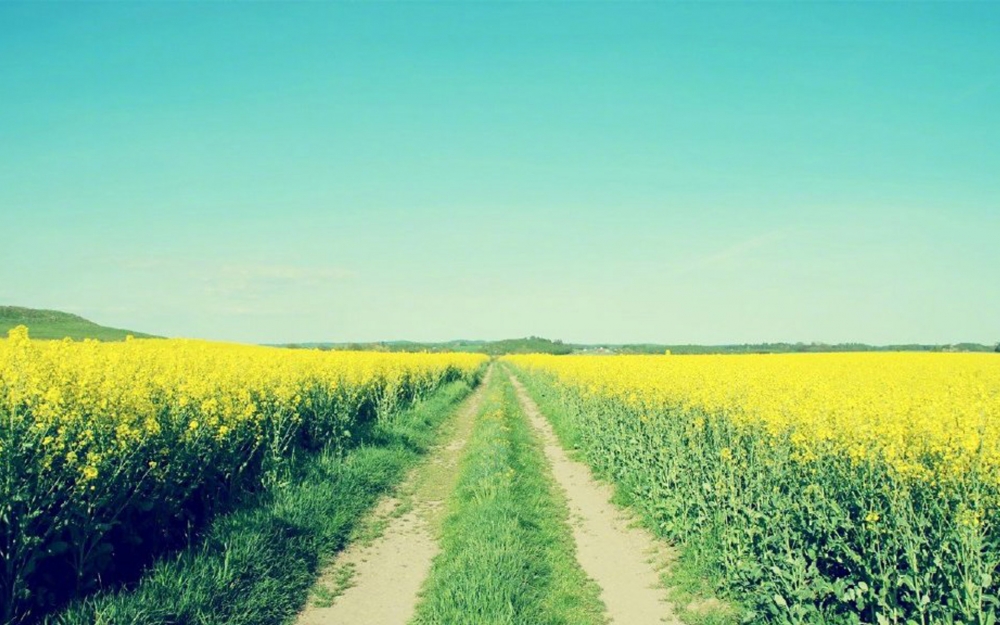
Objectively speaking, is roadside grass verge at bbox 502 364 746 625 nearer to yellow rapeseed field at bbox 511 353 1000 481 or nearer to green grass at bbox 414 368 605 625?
green grass at bbox 414 368 605 625

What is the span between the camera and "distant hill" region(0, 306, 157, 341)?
3002 centimetres

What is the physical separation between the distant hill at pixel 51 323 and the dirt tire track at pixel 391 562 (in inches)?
986

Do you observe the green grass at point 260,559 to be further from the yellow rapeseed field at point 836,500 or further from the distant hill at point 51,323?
the distant hill at point 51,323

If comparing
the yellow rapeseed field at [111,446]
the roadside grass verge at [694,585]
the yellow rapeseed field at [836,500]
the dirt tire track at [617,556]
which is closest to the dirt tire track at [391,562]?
the yellow rapeseed field at [111,446]

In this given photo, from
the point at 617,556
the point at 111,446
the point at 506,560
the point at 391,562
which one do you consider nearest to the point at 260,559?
the point at 391,562

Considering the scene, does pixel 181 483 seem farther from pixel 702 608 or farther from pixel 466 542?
pixel 702 608

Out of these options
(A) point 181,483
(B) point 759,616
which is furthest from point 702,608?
(A) point 181,483

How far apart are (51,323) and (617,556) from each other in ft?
132

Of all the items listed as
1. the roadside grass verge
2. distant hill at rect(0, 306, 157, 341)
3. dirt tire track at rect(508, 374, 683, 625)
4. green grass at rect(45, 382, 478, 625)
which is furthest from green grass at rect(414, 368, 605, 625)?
distant hill at rect(0, 306, 157, 341)

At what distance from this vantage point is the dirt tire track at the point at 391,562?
647cm

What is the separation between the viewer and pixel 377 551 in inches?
329

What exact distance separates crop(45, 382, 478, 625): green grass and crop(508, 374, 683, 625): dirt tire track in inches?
135

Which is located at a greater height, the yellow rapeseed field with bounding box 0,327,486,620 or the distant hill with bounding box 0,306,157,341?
the distant hill with bounding box 0,306,157,341

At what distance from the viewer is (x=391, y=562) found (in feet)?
26.2
